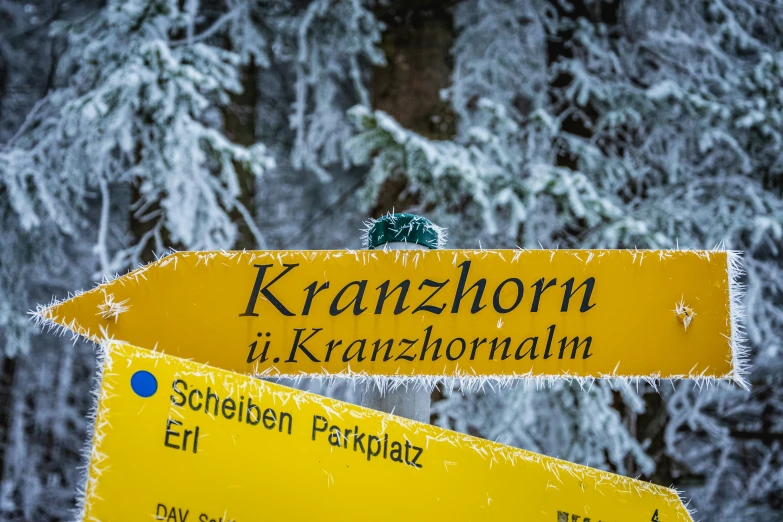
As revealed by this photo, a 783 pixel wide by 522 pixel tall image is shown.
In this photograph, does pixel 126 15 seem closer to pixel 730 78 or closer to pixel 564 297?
pixel 564 297

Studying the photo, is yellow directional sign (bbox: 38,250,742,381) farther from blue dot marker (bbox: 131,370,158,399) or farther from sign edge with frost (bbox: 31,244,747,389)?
blue dot marker (bbox: 131,370,158,399)

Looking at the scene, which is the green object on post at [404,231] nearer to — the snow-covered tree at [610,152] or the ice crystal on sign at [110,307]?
the ice crystal on sign at [110,307]

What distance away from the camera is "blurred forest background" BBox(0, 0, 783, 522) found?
3740mm

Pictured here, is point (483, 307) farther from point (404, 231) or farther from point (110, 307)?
point (110, 307)

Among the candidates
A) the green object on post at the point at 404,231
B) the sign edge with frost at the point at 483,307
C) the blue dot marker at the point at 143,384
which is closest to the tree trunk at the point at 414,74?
the green object on post at the point at 404,231

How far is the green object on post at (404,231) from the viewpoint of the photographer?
1458mm

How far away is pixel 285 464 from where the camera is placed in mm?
1156

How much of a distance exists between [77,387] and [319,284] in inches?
324

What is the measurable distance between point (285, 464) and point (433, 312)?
1.38 ft

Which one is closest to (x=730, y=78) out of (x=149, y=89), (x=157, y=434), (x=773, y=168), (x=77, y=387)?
(x=773, y=168)

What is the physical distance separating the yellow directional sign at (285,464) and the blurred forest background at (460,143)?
202 cm

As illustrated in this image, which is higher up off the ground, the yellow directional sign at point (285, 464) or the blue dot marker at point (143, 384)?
the blue dot marker at point (143, 384)

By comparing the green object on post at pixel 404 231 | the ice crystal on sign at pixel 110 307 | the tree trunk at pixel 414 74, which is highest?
the tree trunk at pixel 414 74

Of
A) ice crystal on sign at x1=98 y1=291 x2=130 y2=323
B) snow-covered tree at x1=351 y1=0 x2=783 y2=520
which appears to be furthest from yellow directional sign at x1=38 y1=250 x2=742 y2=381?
snow-covered tree at x1=351 y1=0 x2=783 y2=520
